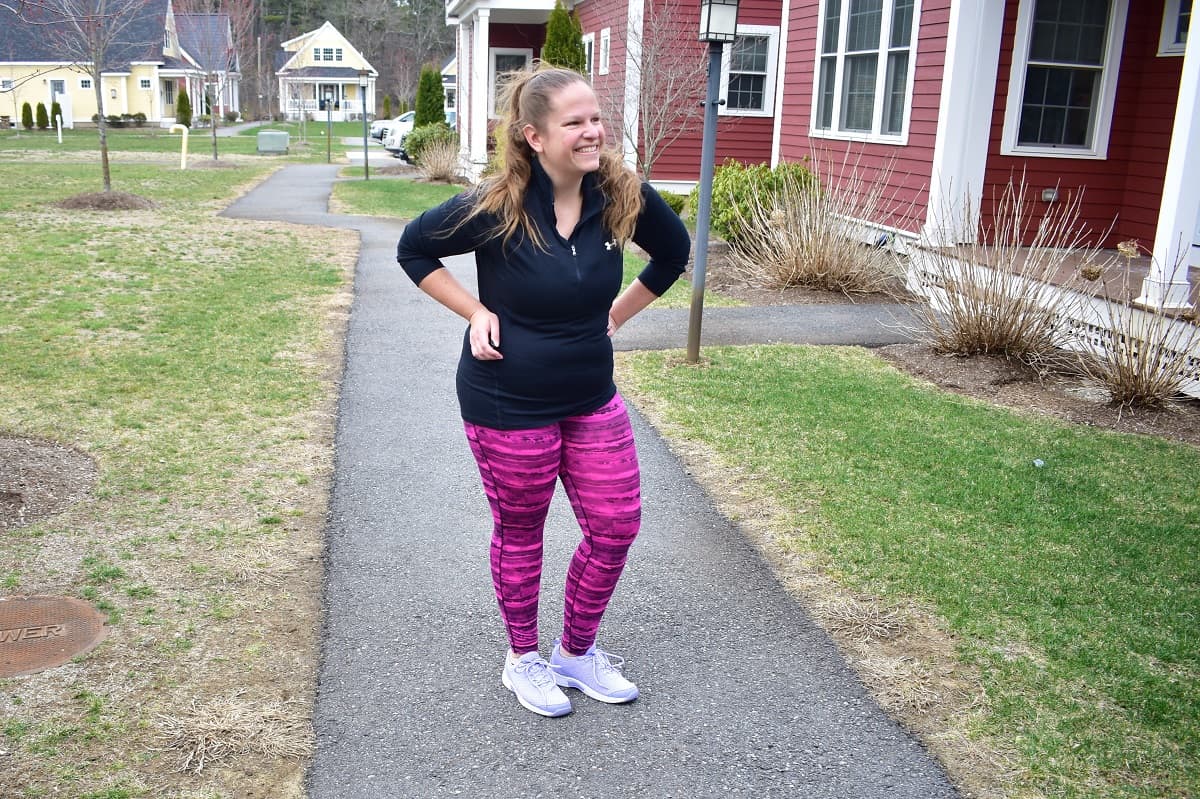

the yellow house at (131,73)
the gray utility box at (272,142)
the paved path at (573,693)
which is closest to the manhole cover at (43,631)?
the paved path at (573,693)

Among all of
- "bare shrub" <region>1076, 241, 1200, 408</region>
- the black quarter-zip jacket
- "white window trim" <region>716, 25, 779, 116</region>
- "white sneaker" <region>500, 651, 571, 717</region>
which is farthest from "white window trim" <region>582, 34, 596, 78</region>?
"white sneaker" <region>500, 651, 571, 717</region>

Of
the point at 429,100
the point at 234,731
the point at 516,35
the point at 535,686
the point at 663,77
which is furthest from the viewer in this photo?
the point at 429,100

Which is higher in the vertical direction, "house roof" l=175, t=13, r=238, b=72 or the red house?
"house roof" l=175, t=13, r=238, b=72

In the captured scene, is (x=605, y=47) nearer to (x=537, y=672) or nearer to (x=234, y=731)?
(x=537, y=672)

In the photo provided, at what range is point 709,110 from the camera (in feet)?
24.7

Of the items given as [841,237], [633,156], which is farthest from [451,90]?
[841,237]

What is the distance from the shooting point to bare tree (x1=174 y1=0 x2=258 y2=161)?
36844 mm

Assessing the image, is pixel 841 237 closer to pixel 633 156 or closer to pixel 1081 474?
pixel 1081 474

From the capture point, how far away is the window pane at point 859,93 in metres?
12.0

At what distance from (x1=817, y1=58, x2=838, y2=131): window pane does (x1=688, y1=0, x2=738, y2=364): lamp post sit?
555 centimetres

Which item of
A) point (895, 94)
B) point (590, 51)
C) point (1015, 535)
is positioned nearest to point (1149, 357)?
point (1015, 535)

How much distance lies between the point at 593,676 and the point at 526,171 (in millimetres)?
1567

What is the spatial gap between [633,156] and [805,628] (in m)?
15.6

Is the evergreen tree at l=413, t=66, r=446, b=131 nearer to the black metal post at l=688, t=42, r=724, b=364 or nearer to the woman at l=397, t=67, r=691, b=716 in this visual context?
the black metal post at l=688, t=42, r=724, b=364
